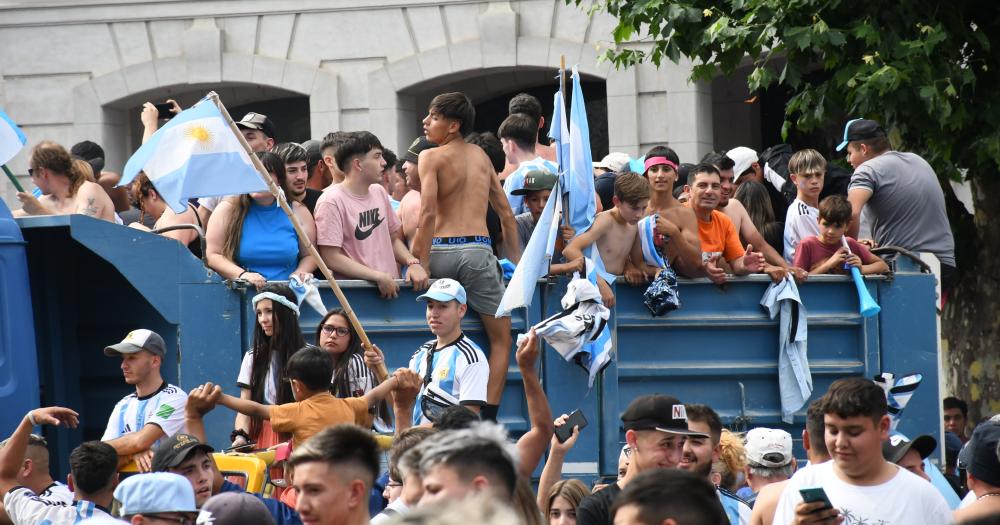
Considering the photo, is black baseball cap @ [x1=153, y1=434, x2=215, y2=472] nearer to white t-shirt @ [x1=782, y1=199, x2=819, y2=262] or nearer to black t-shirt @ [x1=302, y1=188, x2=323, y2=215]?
black t-shirt @ [x1=302, y1=188, x2=323, y2=215]

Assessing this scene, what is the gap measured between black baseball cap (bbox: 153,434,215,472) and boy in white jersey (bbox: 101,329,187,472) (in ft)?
3.22

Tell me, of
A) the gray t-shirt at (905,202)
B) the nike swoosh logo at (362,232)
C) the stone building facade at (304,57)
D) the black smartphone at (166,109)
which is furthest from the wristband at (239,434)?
the stone building facade at (304,57)

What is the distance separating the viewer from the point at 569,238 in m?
9.27

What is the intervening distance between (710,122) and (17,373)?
11.3 m

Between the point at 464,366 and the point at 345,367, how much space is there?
657mm

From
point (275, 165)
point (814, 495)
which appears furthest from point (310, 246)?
point (814, 495)

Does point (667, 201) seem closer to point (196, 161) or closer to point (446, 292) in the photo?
point (446, 292)

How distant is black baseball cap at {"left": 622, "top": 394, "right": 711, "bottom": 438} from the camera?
246 inches

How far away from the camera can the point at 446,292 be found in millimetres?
8438

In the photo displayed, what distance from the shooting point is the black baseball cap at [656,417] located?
6.25 m

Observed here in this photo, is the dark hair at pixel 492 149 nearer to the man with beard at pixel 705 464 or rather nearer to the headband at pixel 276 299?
the headband at pixel 276 299

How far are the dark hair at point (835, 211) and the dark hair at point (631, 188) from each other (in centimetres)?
123

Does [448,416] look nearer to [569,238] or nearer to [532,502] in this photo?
[532,502]

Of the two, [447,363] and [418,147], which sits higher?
[418,147]
